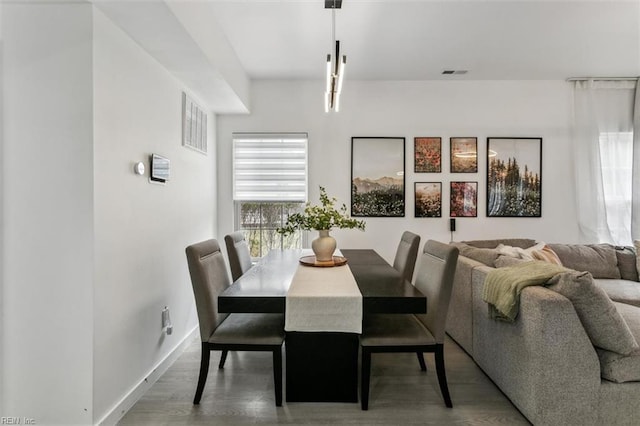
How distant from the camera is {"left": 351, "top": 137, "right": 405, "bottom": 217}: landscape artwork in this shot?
12.7 feet

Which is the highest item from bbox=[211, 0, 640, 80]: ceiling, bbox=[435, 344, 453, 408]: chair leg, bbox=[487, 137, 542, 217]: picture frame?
bbox=[211, 0, 640, 80]: ceiling

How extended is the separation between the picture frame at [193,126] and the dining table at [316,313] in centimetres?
151

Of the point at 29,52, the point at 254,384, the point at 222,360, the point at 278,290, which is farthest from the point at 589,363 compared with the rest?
the point at 29,52

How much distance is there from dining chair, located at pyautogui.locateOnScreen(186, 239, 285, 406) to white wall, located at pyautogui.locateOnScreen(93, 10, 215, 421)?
17.3 inches

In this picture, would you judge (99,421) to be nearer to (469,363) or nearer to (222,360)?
(222,360)

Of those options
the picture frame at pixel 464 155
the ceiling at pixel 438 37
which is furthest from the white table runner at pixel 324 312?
the picture frame at pixel 464 155

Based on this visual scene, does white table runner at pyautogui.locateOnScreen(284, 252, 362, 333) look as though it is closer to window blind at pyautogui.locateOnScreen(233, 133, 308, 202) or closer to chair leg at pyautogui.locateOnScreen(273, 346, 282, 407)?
chair leg at pyautogui.locateOnScreen(273, 346, 282, 407)

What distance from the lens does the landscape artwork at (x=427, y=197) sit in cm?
389

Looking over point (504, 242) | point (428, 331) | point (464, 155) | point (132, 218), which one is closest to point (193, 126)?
point (132, 218)

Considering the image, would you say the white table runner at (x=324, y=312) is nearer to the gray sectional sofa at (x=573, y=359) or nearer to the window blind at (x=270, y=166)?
the gray sectional sofa at (x=573, y=359)

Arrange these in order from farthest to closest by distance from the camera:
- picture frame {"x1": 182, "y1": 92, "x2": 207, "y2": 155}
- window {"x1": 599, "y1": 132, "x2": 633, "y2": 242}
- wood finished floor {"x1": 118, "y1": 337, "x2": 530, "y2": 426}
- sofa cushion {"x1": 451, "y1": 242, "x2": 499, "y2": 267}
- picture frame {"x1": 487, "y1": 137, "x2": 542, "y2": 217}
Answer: picture frame {"x1": 487, "y1": 137, "x2": 542, "y2": 217}
window {"x1": 599, "y1": 132, "x2": 633, "y2": 242}
picture frame {"x1": 182, "y1": 92, "x2": 207, "y2": 155}
sofa cushion {"x1": 451, "y1": 242, "x2": 499, "y2": 267}
wood finished floor {"x1": 118, "y1": 337, "x2": 530, "y2": 426}

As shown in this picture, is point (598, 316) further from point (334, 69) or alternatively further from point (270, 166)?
point (270, 166)

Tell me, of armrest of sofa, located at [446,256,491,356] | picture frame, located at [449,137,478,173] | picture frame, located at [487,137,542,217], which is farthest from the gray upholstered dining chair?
picture frame, located at [487,137,542,217]

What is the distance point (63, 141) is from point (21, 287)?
0.80 m
